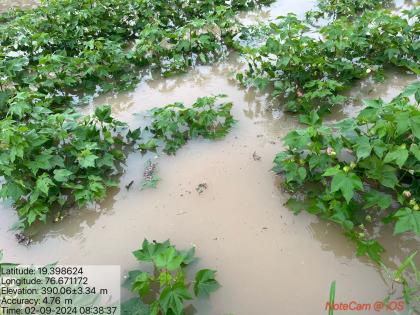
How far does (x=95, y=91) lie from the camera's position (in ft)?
15.6

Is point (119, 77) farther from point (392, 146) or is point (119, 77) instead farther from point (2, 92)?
point (392, 146)

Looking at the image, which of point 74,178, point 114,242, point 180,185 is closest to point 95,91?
point 74,178

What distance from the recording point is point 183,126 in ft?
13.3

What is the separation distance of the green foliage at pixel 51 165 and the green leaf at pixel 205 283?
1.18 m

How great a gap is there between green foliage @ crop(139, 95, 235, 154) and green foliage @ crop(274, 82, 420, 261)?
93cm

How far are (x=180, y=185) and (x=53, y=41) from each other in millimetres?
3302

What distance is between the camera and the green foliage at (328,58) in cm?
411

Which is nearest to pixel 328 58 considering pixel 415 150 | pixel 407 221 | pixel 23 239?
pixel 415 150

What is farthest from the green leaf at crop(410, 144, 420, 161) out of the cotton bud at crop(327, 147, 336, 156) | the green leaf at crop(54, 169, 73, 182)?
the green leaf at crop(54, 169, 73, 182)

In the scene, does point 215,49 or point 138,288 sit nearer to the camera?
point 138,288

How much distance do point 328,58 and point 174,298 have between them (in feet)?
11.4

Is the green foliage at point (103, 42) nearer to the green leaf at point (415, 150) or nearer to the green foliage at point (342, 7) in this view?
the green foliage at point (342, 7)

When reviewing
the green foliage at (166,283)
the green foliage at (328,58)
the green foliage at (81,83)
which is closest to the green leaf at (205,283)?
the green foliage at (166,283)

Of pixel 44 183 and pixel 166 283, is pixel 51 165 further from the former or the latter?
pixel 166 283
